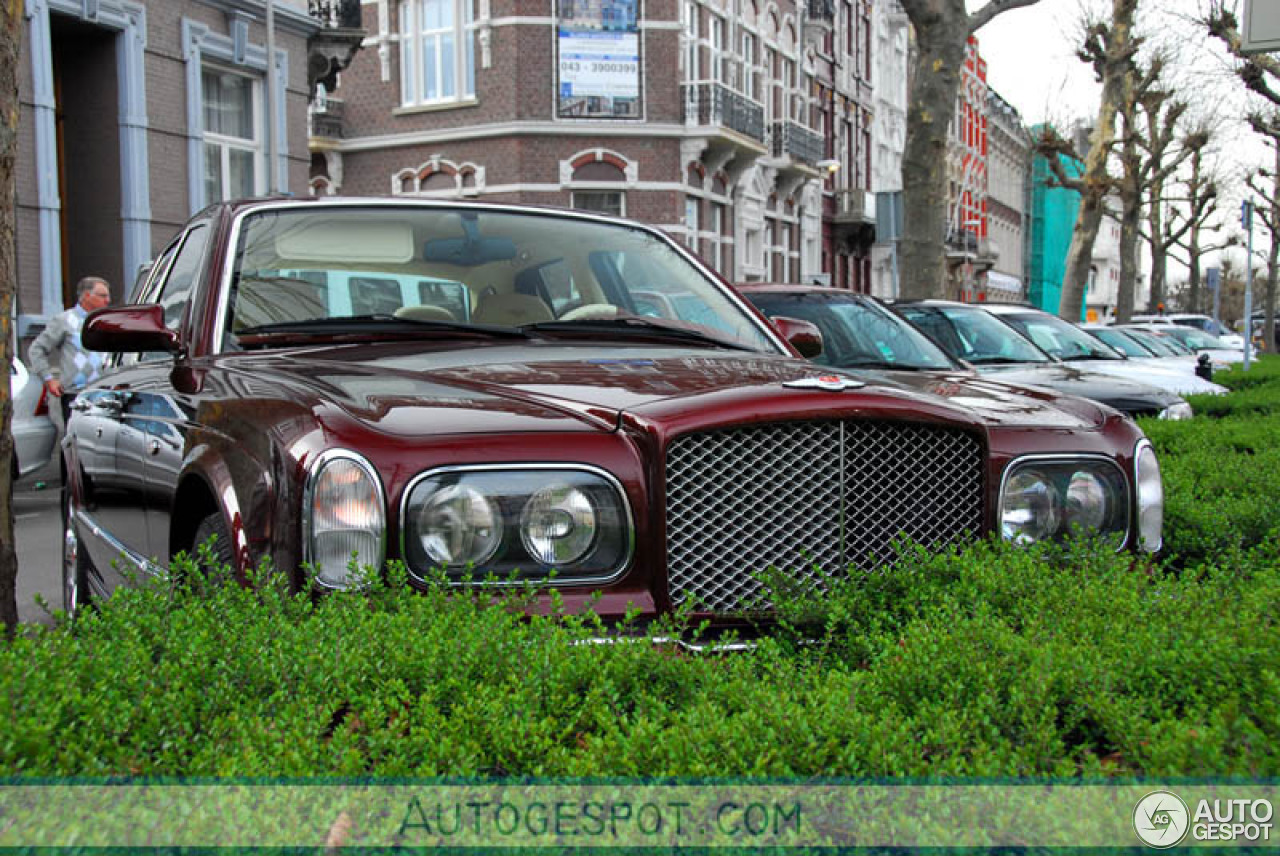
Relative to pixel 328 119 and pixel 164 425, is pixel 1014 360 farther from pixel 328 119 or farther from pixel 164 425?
pixel 328 119

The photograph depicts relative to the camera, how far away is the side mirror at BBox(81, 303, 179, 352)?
3918 mm

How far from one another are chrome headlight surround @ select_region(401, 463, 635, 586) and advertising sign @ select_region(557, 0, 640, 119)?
29.8m

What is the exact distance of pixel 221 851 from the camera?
5.15 feet

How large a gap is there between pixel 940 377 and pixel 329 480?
2.51 metres

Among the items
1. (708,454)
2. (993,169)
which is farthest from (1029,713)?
(993,169)

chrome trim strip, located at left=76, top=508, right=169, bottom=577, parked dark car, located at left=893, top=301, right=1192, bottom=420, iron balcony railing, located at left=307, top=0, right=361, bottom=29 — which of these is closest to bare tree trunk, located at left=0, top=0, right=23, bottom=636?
chrome trim strip, located at left=76, top=508, right=169, bottom=577

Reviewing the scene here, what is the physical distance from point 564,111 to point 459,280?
92.7 feet

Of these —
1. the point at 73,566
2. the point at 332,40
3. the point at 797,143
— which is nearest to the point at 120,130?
the point at 332,40

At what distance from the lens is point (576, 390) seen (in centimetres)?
308

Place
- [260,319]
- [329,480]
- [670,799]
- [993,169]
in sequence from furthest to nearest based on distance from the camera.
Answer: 1. [993,169]
2. [260,319]
3. [329,480]
4. [670,799]

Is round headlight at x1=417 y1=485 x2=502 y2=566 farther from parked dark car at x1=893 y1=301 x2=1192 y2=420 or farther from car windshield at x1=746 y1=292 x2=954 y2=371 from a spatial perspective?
parked dark car at x1=893 y1=301 x2=1192 y2=420

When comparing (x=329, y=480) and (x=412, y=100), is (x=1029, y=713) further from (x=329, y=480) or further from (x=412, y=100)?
(x=412, y=100)

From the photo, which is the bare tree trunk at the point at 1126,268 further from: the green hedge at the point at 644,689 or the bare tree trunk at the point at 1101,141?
the green hedge at the point at 644,689

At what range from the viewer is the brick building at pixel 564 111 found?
103 ft
